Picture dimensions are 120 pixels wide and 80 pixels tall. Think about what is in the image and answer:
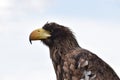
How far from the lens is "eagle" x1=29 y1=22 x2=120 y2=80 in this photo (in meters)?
73.0

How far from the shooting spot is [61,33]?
2906 inches

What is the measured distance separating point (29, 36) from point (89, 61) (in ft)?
5.23

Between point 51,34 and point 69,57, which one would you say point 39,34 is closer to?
point 51,34

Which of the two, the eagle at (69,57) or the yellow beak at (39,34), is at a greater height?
the yellow beak at (39,34)

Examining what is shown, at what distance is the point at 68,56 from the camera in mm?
73375

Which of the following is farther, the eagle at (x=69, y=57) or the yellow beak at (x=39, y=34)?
the yellow beak at (x=39, y=34)

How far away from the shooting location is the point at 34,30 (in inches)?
2904

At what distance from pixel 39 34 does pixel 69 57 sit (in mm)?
990

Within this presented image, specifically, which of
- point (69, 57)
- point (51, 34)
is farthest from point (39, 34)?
point (69, 57)

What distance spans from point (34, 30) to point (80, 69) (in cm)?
152

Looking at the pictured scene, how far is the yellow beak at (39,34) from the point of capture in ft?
242

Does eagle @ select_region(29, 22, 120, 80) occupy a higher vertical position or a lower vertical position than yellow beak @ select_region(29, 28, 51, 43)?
lower

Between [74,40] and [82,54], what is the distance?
0.62 metres

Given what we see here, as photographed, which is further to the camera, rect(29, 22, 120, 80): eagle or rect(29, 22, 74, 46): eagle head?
rect(29, 22, 74, 46): eagle head
